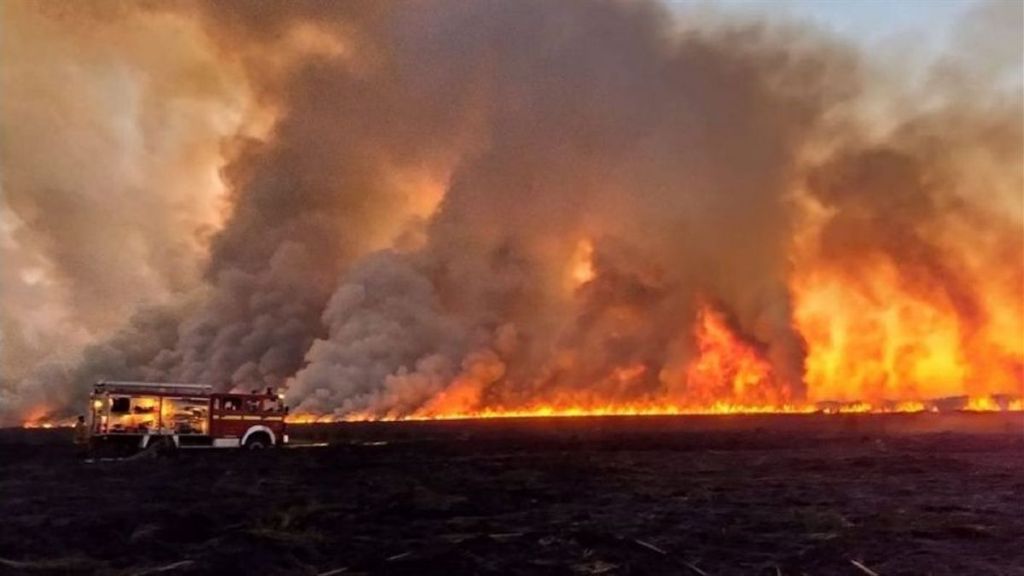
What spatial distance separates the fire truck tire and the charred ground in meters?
3.28

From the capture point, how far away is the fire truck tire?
7906cm

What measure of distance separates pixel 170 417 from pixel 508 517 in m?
42.8

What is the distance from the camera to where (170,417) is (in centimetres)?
7356

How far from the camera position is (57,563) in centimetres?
2969

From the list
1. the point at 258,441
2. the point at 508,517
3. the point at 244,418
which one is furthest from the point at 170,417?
the point at 508,517

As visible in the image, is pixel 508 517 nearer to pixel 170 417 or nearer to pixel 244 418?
pixel 170 417

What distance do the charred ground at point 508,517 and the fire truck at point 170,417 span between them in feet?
7.71

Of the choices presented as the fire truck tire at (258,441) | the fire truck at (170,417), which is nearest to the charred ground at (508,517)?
the fire truck at (170,417)

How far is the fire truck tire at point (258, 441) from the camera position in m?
79.1

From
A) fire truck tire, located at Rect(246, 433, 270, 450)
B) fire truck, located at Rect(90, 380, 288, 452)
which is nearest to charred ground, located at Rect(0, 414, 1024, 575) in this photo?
fire truck, located at Rect(90, 380, 288, 452)

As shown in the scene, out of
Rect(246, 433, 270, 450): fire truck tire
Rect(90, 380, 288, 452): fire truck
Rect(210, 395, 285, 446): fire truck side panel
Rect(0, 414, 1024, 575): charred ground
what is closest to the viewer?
Rect(0, 414, 1024, 575): charred ground

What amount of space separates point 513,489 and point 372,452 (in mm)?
41372

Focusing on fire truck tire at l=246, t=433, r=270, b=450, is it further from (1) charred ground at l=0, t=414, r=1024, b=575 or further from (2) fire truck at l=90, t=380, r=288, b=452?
(1) charred ground at l=0, t=414, r=1024, b=575

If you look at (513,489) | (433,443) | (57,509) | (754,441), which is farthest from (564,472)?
(754,441)
